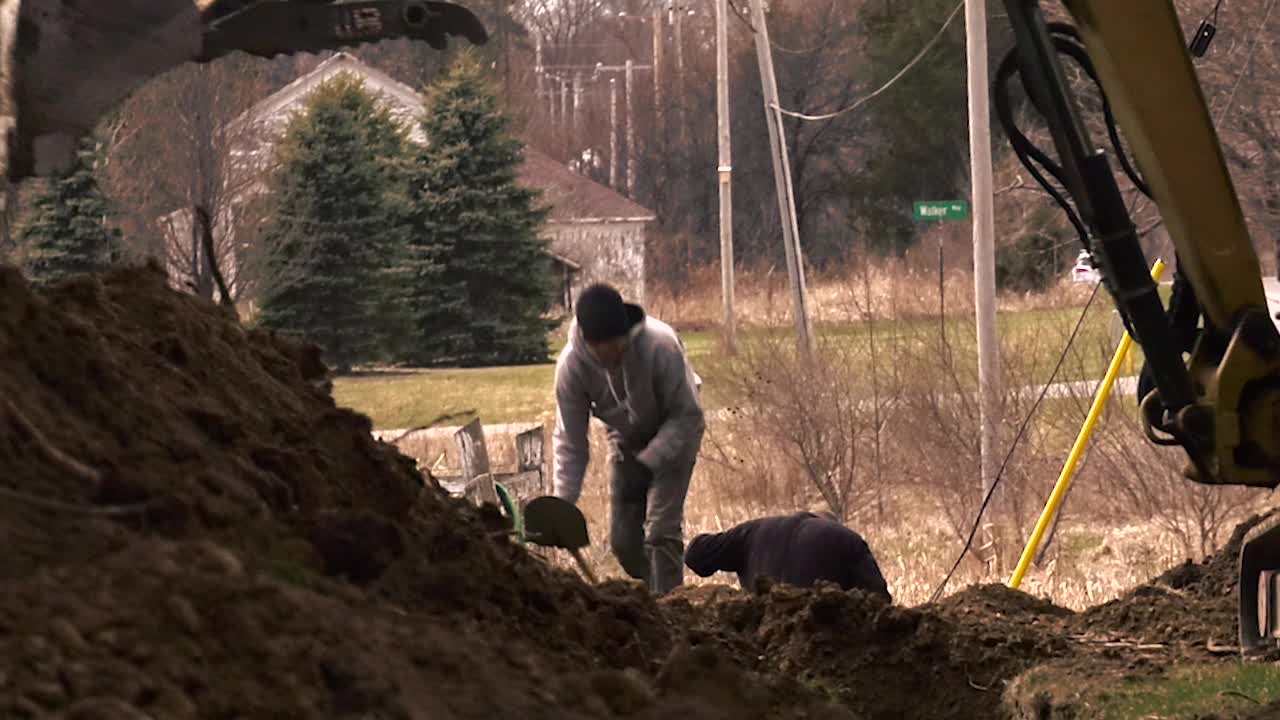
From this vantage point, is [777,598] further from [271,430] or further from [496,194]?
[496,194]

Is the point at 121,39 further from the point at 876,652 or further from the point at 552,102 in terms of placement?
the point at 552,102

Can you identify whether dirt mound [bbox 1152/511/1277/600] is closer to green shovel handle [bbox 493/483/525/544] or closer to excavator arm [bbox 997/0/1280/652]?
excavator arm [bbox 997/0/1280/652]

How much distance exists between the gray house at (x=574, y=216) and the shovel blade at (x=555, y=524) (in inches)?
1426

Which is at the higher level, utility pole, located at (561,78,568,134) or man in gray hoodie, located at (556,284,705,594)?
utility pole, located at (561,78,568,134)

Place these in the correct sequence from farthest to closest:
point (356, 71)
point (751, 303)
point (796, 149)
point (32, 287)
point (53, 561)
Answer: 1. point (796, 149)
2. point (356, 71)
3. point (751, 303)
4. point (32, 287)
5. point (53, 561)

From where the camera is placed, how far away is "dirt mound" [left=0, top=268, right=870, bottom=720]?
10.1 ft

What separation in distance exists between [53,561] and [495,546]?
1388mm

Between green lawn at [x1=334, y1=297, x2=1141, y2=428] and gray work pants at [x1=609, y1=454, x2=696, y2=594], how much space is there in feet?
3.10

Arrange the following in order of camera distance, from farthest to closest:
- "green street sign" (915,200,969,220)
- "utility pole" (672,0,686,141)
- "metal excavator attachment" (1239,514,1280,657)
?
"utility pole" (672,0,686,141) < "green street sign" (915,200,969,220) < "metal excavator attachment" (1239,514,1280,657)

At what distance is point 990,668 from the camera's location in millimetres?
7254

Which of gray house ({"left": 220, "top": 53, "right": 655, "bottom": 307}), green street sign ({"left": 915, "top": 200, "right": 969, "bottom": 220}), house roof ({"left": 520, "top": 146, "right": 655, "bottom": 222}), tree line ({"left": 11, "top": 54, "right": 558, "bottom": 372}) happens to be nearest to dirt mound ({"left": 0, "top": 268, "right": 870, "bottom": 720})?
green street sign ({"left": 915, "top": 200, "right": 969, "bottom": 220})

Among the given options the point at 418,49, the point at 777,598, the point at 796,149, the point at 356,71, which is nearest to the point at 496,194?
the point at 356,71

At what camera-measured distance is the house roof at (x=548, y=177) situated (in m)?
42.7

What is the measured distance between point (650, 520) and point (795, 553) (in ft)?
4.58
